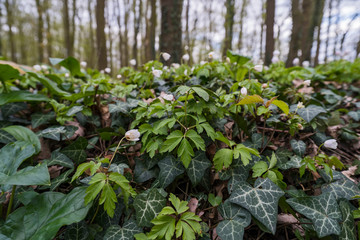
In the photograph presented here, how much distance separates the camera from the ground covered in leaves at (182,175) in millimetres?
1242

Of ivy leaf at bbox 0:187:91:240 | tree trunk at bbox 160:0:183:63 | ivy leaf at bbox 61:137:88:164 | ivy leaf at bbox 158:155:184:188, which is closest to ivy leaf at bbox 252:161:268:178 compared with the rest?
ivy leaf at bbox 158:155:184:188

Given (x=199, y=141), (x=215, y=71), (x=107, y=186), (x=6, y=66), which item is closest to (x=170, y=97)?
(x=199, y=141)

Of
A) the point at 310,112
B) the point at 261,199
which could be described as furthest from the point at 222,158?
the point at 310,112

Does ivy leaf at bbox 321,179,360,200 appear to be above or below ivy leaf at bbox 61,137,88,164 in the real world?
below

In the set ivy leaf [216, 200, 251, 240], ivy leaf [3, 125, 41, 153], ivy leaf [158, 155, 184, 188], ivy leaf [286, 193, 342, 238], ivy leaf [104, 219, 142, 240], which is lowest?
ivy leaf [104, 219, 142, 240]

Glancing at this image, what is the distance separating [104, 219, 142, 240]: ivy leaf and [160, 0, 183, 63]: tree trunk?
3126 millimetres

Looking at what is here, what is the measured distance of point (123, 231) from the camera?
1.33 metres

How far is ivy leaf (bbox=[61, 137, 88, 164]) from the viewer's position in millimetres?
1768

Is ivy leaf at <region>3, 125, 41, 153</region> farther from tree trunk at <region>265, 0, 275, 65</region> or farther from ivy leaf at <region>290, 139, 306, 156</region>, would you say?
tree trunk at <region>265, 0, 275, 65</region>

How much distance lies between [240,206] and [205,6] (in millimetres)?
12931

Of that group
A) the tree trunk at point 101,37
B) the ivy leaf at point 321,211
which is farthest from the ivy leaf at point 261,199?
the tree trunk at point 101,37

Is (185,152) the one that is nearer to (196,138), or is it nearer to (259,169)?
(196,138)

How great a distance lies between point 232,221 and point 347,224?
741 mm

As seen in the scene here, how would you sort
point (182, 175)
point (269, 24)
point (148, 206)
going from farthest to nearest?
point (269, 24), point (182, 175), point (148, 206)
